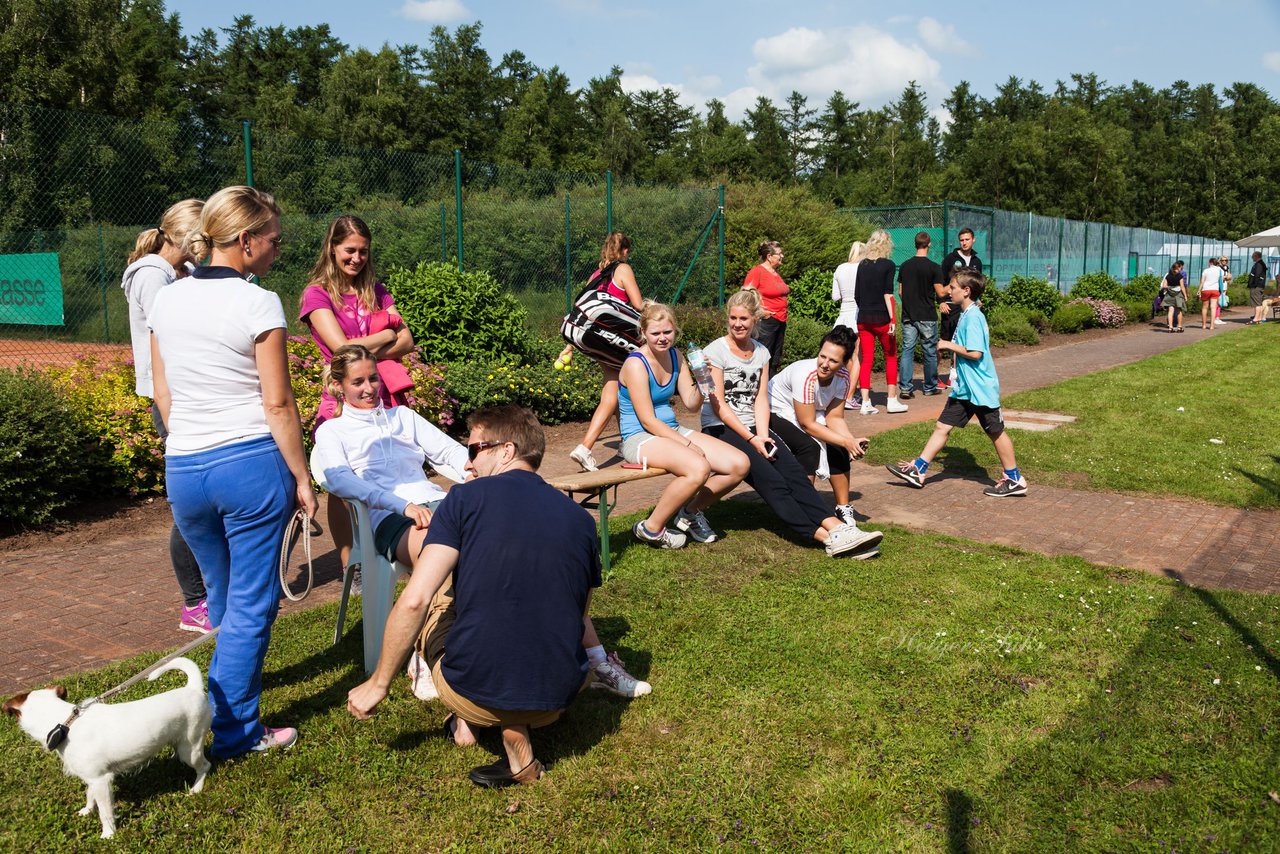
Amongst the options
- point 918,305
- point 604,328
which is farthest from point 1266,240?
point 604,328

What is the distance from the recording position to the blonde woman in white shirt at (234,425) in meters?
3.05

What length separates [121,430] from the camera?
690 centimetres

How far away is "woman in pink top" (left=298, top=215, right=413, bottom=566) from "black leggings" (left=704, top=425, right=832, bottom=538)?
212 centimetres

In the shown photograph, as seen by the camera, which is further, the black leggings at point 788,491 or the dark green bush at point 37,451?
the dark green bush at point 37,451

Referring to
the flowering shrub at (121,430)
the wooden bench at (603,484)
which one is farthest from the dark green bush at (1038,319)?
the flowering shrub at (121,430)

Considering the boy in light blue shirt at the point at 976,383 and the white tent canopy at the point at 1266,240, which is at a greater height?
the white tent canopy at the point at 1266,240

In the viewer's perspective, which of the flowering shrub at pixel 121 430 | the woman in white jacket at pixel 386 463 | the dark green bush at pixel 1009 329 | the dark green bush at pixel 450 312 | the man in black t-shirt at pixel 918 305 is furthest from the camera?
the dark green bush at pixel 1009 329

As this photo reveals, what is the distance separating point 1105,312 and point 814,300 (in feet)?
37.3

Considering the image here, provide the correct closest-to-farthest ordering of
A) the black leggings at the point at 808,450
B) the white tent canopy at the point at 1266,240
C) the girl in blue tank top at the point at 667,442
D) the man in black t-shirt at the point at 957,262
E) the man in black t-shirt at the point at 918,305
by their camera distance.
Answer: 1. the girl in blue tank top at the point at 667,442
2. the black leggings at the point at 808,450
3. the man in black t-shirt at the point at 918,305
4. the man in black t-shirt at the point at 957,262
5. the white tent canopy at the point at 1266,240

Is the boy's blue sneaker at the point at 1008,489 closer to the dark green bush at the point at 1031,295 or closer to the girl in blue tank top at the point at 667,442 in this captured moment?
the girl in blue tank top at the point at 667,442

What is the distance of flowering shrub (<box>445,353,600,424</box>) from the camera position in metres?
9.02


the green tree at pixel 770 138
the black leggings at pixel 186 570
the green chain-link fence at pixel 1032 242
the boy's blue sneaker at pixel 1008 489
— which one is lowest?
the boy's blue sneaker at pixel 1008 489

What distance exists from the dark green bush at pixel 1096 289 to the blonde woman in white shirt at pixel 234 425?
25.9 m

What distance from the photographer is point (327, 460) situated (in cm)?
402
